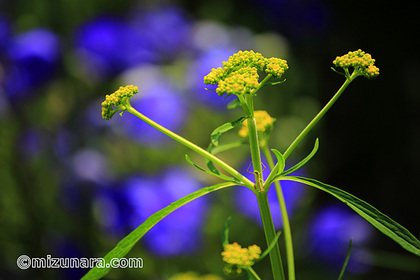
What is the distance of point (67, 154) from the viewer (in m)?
1.15

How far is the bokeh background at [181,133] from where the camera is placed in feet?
3.57

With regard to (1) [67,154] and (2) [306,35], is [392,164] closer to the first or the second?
(2) [306,35]

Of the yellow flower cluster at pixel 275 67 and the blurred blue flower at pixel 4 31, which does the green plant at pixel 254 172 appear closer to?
the yellow flower cluster at pixel 275 67

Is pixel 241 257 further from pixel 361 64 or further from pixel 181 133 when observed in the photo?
pixel 181 133

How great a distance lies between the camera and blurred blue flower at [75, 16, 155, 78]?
1208 millimetres

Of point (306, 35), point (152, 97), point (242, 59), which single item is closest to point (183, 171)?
point (152, 97)

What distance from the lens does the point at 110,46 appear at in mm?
1240

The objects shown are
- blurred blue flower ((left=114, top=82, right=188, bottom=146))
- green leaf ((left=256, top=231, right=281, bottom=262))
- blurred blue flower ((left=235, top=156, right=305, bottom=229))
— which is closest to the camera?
green leaf ((left=256, top=231, right=281, bottom=262))

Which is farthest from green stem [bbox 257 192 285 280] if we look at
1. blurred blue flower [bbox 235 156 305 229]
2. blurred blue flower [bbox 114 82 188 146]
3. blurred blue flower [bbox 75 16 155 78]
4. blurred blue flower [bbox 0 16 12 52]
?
blurred blue flower [bbox 0 16 12 52]

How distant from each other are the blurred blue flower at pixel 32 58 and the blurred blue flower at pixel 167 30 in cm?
26

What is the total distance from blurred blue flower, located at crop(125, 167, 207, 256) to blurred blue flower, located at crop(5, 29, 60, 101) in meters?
0.36

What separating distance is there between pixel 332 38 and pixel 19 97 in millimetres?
831

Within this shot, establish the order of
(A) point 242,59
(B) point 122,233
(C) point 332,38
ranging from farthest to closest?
(C) point 332,38 < (B) point 122,233 < (A) point 242,59

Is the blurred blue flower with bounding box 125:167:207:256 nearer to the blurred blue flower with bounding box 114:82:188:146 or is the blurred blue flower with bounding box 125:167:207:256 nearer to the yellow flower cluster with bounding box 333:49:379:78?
the blurred blue flower with bounding box 114:82:188:146
